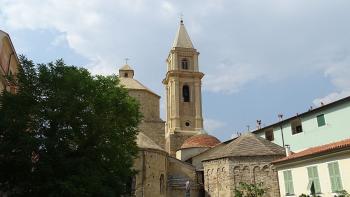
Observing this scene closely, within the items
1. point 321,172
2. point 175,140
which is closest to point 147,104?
point 175,140

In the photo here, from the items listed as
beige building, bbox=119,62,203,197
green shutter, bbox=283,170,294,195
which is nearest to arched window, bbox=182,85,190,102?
beige building, bbox=119,62,203,197

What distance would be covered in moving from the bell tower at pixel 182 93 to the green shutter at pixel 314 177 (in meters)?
28.3

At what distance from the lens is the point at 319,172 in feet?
58.7

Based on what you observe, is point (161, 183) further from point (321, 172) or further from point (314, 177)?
point (321, 172)

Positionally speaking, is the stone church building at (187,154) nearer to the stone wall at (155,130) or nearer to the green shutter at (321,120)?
the stone wall at (155,130)

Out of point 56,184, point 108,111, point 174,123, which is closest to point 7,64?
point 108,111

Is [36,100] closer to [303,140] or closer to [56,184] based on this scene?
[56,184]

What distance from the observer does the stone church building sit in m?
27.6

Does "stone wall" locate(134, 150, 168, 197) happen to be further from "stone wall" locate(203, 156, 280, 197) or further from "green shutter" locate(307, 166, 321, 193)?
"green shutter" locate(307, 166, 321, 193)

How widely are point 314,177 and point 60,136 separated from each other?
42.0 ft

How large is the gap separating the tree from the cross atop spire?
37065mm

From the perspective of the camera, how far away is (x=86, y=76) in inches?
709

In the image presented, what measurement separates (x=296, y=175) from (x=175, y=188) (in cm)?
1490

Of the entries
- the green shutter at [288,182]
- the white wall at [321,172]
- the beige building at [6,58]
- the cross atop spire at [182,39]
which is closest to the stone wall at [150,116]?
the cross atop spire at [182,39]
